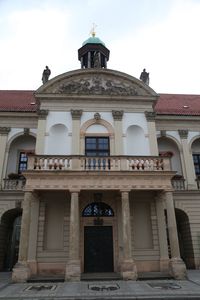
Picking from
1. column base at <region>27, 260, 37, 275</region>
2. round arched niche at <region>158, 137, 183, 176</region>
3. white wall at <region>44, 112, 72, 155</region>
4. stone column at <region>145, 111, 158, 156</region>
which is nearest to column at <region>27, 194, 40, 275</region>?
column base at <region>27, 260, 37, 275</region>

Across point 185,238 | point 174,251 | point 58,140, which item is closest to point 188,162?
point 185,238

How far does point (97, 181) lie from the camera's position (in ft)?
44.0

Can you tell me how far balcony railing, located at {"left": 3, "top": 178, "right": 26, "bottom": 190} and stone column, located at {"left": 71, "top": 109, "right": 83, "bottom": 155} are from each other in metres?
4.52

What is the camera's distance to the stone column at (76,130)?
614 inches

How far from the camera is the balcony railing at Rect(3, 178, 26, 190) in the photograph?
1702cm

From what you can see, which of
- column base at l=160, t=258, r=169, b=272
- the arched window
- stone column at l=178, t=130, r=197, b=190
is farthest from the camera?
stone column at l=178, t=130, r=197, b=190

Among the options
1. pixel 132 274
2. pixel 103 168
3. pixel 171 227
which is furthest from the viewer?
pixel 103 168

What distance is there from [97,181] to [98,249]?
13.0ft

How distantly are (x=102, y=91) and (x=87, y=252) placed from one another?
10165 mm

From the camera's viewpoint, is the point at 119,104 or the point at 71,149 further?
the point at 119,104

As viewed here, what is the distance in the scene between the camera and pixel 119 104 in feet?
56.1

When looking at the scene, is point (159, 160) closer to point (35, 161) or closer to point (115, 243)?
point (115, 243)

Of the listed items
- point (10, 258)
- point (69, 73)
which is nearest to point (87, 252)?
point (10, 258)

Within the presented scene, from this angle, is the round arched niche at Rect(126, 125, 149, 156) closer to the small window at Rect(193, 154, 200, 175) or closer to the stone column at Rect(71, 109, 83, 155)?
the stone column at Rect(71, 109, 83, 155)
